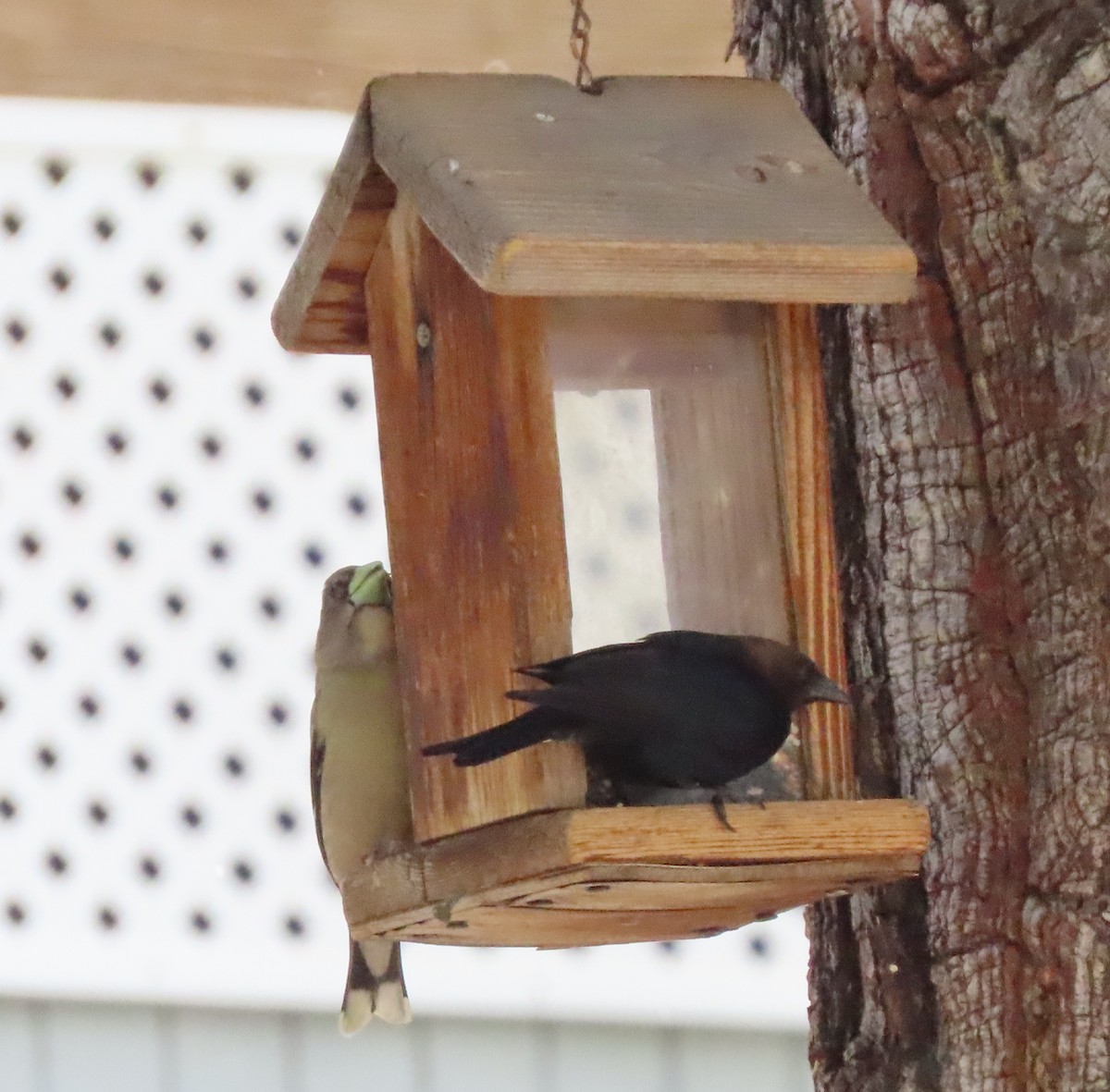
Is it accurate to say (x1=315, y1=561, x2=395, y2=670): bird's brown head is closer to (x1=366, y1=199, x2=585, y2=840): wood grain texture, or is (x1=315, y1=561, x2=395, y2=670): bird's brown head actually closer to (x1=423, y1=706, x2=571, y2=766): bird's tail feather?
(x1=366, y1=199, x2=585, y2=840): wood grain texture

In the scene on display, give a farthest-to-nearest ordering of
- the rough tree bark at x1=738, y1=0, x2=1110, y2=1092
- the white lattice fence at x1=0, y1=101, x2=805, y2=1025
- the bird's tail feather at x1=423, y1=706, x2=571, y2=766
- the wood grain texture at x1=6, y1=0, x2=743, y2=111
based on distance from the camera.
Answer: the white lattice fence at x1=0, y1=101, x2=805, y2=1025 < the wood grain texture at x1=6, y1=0, x2=743, y2=111 < the rough tree bark at x1=738, y1=0, x2=1110, y2=1092 < the bird's tail feather at x1=423, y1=706, x2=571, y2=766

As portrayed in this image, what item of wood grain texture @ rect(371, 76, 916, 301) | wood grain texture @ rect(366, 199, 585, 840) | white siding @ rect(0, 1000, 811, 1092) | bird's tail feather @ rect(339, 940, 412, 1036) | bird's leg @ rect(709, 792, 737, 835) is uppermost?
Result: wood grain texture @ rect(371, 76, 916, 301)

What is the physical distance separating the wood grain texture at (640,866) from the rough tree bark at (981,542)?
9.0 inches

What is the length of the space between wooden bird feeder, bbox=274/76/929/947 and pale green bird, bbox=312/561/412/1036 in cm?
42

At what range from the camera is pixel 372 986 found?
9.43 ft

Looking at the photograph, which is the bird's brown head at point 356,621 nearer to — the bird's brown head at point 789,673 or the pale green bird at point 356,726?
the pale green bird at point 356,726

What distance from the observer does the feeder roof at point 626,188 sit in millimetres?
1349

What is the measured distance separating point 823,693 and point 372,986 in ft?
5.08

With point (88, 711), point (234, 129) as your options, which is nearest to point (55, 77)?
point (234, 129)

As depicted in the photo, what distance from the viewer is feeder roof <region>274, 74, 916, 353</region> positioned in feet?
4.42

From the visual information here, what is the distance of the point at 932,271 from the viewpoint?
6.00 feet

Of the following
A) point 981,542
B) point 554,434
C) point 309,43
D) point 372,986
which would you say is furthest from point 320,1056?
point 554,434

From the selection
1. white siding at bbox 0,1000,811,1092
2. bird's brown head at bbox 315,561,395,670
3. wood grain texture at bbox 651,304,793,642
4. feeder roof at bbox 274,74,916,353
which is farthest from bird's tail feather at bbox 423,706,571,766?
white siding at bbox 0,1000,811,1092

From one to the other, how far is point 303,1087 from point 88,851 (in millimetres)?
694
